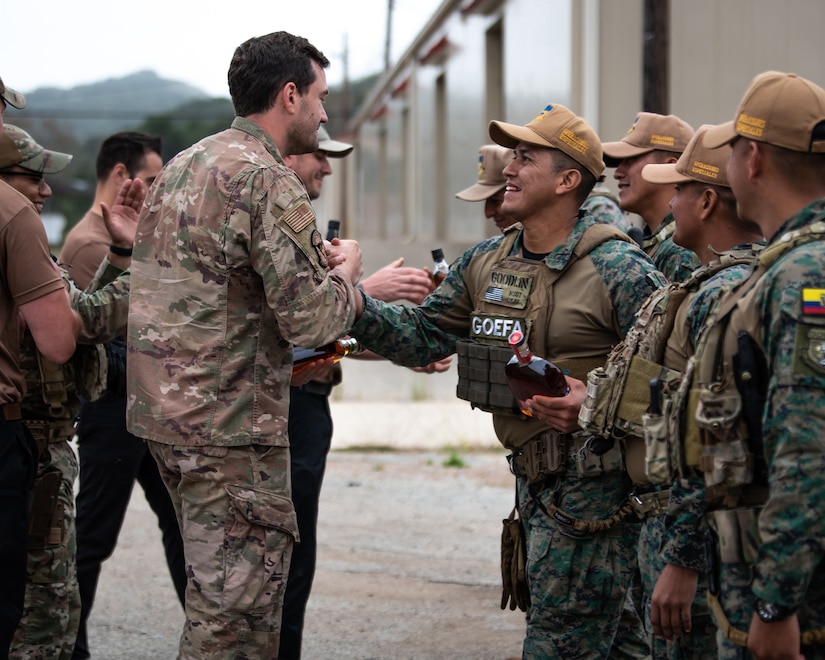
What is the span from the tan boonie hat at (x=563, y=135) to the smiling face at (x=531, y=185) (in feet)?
0.16

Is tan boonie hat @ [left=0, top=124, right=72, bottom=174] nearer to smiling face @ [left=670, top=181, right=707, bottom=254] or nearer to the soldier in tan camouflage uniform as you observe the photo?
the soldier in tan camouflage uniform

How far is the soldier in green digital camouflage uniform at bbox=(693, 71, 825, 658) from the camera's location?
2.37 m

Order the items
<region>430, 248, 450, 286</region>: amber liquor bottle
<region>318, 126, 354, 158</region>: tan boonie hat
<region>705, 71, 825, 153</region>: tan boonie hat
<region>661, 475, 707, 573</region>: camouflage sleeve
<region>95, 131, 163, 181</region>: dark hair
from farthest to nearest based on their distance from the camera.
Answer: <region>95, 131, 163, 181</region>: dark hair < <region>318, 126, 354, 158</region>: tan boonie hat < <region>430, 248, 450, 286</region>: amber liquor bottle < <region>661, 475, 707, 573</region>: camouflage sleeve < <region>705, 71, 825, 153</region>: tan boonie hat

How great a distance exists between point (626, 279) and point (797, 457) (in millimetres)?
1577

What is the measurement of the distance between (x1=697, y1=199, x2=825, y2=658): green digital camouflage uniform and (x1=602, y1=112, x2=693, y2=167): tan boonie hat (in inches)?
113

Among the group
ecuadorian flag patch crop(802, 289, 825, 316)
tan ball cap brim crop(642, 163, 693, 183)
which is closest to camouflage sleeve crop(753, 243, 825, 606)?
ecuadorian flag patch crop(802, 289, 825, 316)

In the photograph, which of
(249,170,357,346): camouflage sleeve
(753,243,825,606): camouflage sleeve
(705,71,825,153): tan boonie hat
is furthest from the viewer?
(249,170,357,346): camouflage sleeve

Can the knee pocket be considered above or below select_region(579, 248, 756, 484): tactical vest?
below

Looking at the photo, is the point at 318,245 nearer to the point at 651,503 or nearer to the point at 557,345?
the point at 557,345

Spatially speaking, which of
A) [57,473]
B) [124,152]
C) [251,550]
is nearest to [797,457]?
[251,550]

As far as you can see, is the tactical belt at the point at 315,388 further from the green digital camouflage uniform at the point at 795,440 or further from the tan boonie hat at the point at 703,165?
the green digital camouflage uniform at the point at 795,440

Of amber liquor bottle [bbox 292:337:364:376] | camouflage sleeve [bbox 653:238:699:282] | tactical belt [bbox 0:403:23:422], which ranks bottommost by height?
tactical belt [bbox 0:403:23:422]

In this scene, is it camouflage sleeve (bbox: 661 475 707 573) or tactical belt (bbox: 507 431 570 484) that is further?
tactical belt (bbox: 507 431 570 484)

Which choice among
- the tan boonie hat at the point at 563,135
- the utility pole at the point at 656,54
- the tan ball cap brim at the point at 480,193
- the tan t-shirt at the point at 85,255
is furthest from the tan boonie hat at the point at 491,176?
the utility pole at the point at 656,54
